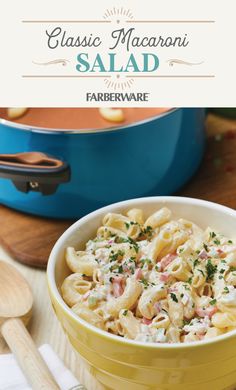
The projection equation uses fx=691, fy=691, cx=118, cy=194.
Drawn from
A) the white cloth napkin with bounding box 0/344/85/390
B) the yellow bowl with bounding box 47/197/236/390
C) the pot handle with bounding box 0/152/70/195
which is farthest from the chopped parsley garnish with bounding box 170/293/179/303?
the pot handle with bounding box 0/152/70/195

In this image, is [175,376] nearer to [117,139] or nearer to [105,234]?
[105,234]

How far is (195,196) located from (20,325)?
65 cm

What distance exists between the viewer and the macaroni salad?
1.16 m

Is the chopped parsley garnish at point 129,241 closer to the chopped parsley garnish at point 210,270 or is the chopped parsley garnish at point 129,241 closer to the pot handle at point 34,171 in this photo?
the chopped parsley garnish at point 210,270

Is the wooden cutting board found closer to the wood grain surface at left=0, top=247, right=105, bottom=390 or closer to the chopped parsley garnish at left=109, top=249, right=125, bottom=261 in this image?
the wood grain surface at left=0, top=247, right=105, bottom=390

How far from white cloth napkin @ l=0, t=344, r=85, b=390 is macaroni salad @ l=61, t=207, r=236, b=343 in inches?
6.6

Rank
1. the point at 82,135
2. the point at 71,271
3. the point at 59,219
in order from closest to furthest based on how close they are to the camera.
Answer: the point at 71,271 → the point at 82,135 → the point at 59,219

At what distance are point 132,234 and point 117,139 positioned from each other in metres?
0.31

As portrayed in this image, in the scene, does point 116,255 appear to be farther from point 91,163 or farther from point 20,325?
point 91,163

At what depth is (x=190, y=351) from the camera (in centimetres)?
108

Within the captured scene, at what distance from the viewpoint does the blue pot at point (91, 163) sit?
155 cm

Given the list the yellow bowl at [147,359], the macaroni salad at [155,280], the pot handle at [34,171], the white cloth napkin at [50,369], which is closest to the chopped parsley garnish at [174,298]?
the macaroni salad at [155,280]

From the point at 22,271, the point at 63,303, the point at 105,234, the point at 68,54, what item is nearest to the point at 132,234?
the point at 105,234

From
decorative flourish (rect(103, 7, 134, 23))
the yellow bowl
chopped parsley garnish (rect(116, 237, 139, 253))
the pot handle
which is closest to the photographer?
the yellow bowl
